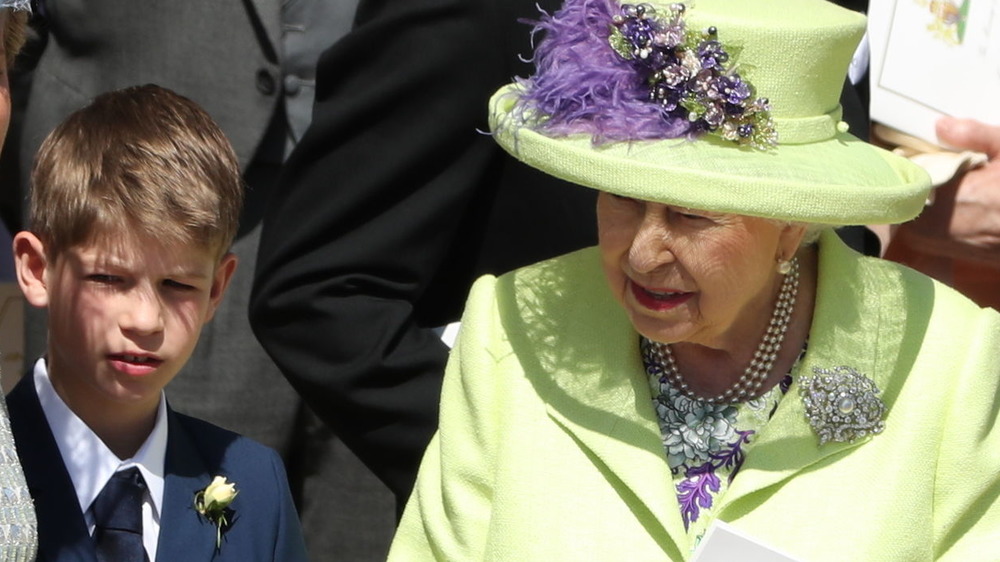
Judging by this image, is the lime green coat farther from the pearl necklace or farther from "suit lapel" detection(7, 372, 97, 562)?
"suit lapel" detection(7, 372, 97, 562)

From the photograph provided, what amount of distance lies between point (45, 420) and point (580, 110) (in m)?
0.92

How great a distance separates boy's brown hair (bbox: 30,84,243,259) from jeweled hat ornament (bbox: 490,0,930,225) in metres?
0.55

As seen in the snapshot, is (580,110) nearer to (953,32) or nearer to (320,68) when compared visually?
(320,68)

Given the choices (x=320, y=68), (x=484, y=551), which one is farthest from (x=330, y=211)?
(x=484, y=551)

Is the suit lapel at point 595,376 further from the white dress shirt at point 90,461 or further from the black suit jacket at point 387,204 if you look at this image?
the white dress shirt at point 90,461

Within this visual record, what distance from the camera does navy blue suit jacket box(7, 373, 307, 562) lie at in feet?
8.36

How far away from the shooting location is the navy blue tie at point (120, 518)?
101 inches

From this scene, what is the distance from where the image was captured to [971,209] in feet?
11.5

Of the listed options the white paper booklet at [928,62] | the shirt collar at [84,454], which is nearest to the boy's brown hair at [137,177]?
the shirt collar at [84,454]

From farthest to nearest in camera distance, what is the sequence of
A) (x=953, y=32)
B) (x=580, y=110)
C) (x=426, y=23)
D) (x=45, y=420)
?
(x=953, y=32) → (x=426, y=23) → (x=45, y=420) → (x=580, y=110)

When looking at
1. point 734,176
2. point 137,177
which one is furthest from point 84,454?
point 734,176

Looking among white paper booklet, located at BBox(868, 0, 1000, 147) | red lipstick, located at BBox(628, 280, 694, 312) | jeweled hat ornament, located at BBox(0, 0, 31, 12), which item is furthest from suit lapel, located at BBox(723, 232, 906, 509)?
jeweled hat ornament, located at BBox(0, 0, 31, 12)

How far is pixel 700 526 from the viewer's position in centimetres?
256

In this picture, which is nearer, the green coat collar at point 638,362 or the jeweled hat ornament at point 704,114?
the jeweled hat ornament at point 704,114
